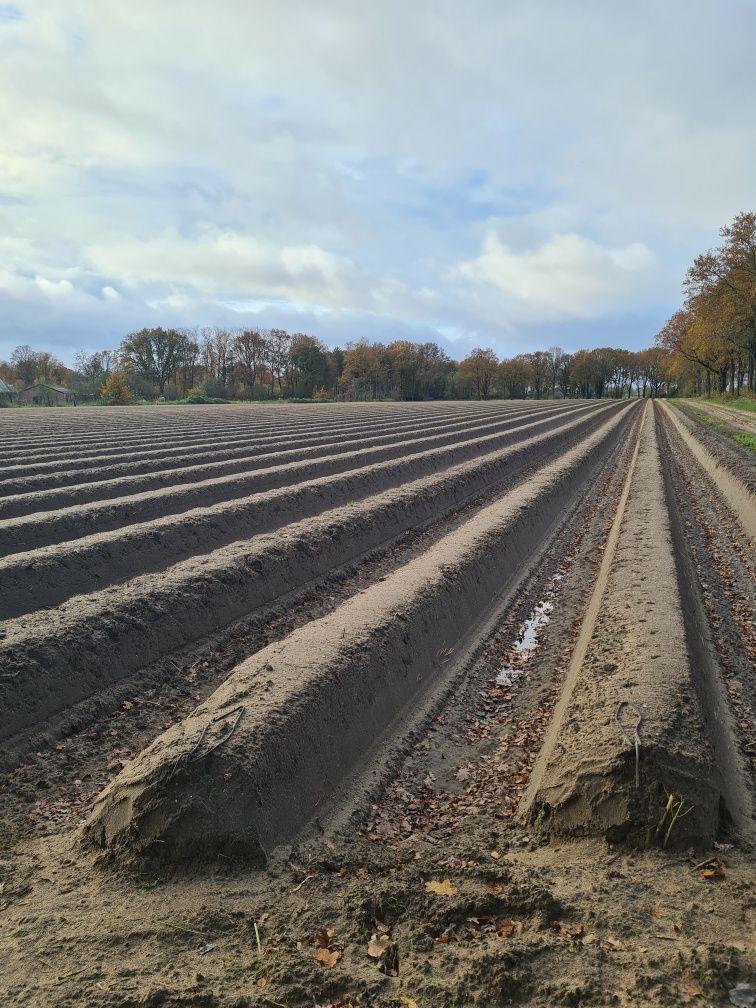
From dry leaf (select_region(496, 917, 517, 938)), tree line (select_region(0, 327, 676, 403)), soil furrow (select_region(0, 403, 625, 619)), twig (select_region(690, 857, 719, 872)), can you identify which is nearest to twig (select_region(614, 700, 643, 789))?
twig (select_region(690, 857, 719, 872))

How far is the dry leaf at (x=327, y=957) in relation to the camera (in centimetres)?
292

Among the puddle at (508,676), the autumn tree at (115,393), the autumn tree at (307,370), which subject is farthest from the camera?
the autumn tree at (307,370)

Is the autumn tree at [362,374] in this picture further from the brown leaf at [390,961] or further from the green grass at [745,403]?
the brown leaf at [390,961]

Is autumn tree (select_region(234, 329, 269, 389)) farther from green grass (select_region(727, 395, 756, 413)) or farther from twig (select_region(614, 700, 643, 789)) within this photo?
twig (select_region(614, 700, 643, 789))

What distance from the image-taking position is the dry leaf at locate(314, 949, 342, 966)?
2.92 metres

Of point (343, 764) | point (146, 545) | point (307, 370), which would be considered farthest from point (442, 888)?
point (307, 370)

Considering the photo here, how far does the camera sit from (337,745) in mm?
4824

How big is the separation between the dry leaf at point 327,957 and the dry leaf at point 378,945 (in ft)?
0.47

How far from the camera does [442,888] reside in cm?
339

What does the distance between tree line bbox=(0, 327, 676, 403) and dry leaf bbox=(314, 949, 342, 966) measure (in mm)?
72963

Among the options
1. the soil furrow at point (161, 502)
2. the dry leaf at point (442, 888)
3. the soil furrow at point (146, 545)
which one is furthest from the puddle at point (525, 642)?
the soil furrow at point (161, 502)

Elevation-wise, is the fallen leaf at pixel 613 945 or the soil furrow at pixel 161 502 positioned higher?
the soil furrow at pixel 161 502

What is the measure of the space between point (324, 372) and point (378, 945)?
90949 mm

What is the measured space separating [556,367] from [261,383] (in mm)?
52985
